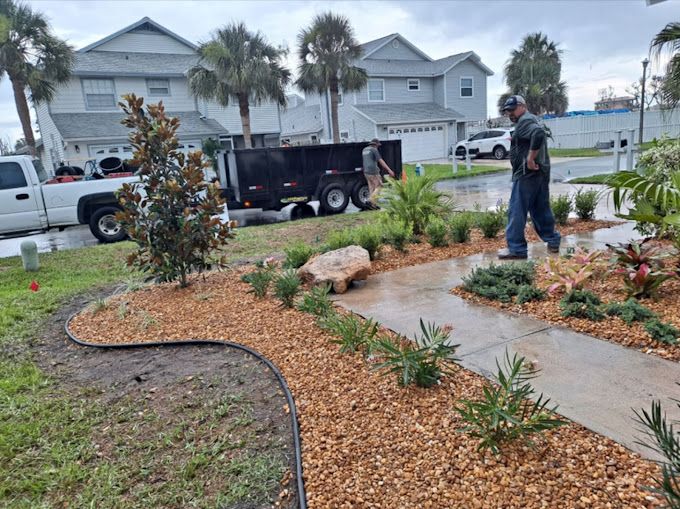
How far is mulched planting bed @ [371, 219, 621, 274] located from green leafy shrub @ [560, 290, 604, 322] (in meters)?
2.29

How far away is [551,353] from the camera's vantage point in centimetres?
325

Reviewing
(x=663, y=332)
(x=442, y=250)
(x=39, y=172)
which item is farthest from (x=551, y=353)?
(x=39, y=172)

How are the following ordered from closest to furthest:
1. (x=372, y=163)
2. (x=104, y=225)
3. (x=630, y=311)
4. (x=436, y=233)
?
1. (x=630, y=311)
2. (x=436, y=233)
3. (x=104, y=225)
4. (x=372, y=163)

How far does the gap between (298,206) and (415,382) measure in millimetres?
11870

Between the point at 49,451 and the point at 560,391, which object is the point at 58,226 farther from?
the point at 560,391

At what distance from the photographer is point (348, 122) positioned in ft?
99.0

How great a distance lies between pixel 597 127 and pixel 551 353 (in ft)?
101

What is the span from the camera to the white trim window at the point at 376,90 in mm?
29547

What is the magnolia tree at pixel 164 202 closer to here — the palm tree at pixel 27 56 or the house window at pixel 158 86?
the palm tree at pixel 27 56

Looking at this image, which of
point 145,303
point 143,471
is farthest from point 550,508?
point 145,303

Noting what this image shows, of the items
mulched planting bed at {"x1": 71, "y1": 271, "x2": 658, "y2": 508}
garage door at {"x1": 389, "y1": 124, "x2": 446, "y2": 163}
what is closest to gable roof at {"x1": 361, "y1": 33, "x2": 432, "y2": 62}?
garage door at {"x1": 389, "y1": 124, "x2": 446, "y2": 163}

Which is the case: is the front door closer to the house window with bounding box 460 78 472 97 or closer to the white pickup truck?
the white pickup truck

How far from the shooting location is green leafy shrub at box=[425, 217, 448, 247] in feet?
21.2

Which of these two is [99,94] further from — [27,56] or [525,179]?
[525,179]
